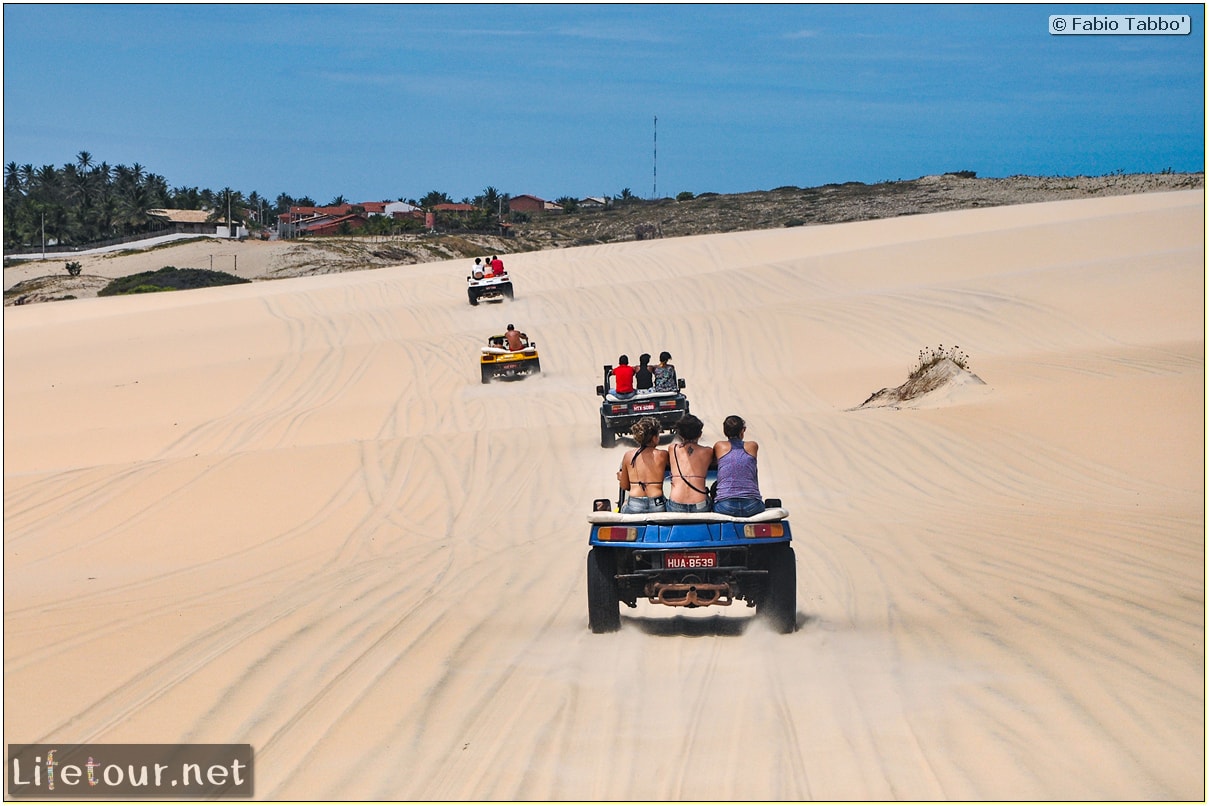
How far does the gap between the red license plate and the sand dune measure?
0.48 metres

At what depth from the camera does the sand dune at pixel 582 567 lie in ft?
18.5

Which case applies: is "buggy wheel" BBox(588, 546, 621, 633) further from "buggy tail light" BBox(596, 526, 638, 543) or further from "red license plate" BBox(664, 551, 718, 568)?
"red license plate" BBox(664, 551, 718, 568)

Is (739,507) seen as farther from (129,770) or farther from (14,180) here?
(14,180)

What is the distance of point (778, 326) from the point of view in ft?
92.3

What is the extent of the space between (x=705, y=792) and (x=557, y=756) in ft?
2.46

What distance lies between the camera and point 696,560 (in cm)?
731

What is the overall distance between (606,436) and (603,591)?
8.77 metres

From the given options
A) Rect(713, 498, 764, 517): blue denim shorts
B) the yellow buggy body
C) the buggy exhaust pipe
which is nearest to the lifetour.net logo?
the buggy exhaust pipe

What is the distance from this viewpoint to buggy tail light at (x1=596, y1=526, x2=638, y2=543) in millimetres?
7359

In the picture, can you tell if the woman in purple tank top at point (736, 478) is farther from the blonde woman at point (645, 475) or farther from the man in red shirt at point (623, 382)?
the man in red shirt at point (623, 382)

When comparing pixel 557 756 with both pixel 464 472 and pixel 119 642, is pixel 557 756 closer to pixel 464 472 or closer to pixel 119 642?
pixel 119 642

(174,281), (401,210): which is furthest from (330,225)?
(174,281)

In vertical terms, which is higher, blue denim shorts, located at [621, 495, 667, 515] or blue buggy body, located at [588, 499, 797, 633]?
blue denim shorts, located at [621, 495, 667, 515]

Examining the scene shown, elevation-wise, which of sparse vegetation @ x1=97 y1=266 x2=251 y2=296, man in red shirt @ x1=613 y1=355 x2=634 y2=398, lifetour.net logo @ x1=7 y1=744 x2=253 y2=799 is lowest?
lifetour.net logo @ x1=7 y1=744 x2=253 y2=799
